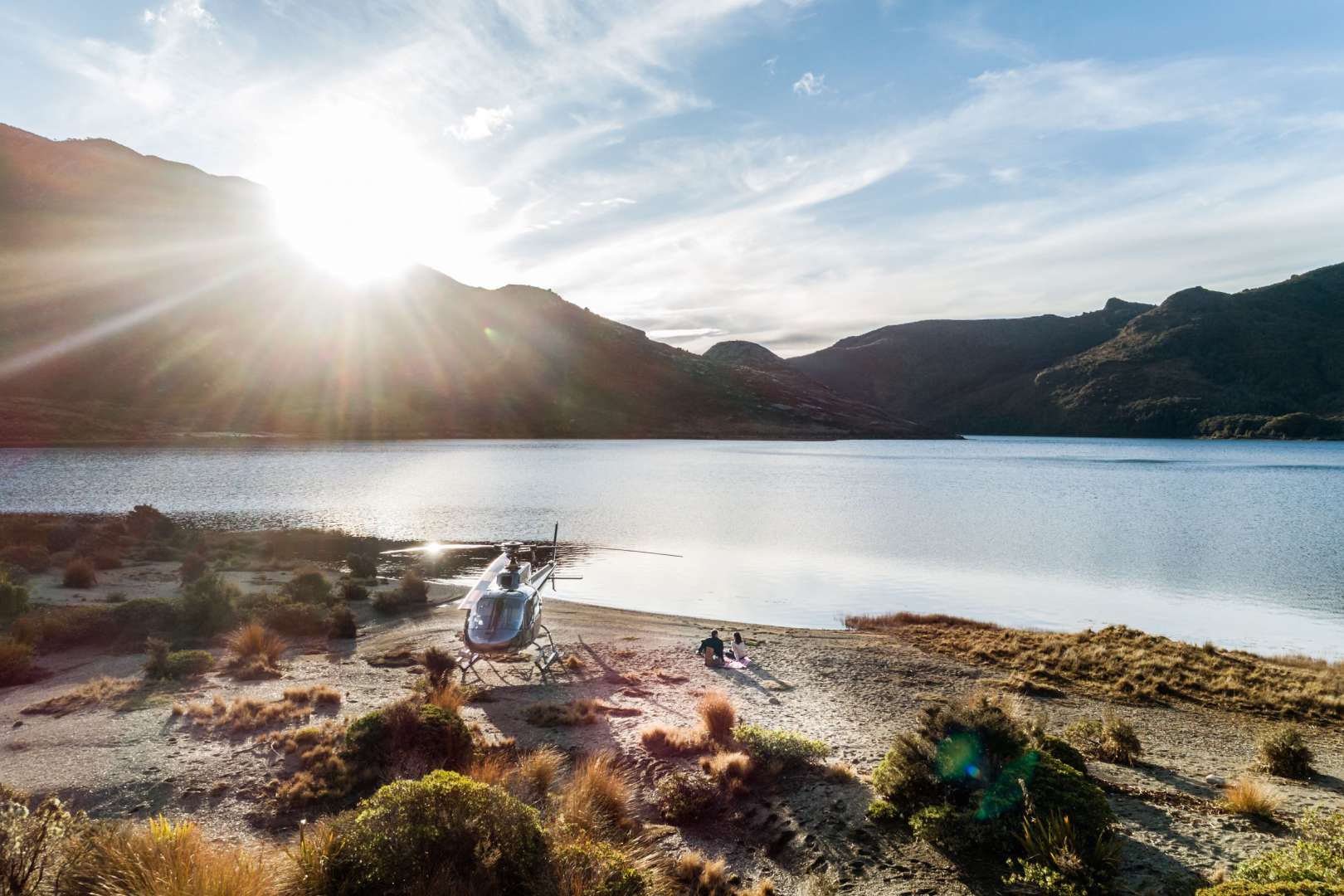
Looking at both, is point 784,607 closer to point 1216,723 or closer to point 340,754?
point 1216,723

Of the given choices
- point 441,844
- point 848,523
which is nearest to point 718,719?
point 441,844

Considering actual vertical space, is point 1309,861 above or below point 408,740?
above

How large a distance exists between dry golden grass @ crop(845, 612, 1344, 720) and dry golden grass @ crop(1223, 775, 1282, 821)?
7.24 meters

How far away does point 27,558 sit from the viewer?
28.0 m

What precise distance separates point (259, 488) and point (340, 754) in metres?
62.1

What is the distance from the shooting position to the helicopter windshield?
15.8m

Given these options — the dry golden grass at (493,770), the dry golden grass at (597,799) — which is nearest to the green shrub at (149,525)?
the dry golden grass at (493,770)

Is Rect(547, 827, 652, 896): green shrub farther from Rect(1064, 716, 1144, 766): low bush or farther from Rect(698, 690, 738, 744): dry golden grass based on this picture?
Rect(1064, 716, 1144, 766): low bush

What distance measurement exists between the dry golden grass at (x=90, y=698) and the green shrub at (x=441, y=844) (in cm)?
963

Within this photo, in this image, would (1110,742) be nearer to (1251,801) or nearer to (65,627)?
(1251,801)

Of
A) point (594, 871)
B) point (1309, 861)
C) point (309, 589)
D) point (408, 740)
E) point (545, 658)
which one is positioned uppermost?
point (1309, 861)

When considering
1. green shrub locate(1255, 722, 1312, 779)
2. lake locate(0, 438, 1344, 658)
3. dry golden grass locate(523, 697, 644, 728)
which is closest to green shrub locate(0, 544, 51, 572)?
lake locate(0, 438, 1344, 658)

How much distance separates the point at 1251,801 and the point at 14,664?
935 inches

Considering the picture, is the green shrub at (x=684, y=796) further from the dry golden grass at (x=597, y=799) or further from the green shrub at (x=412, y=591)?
the green shrub at (x=412, y=591)
